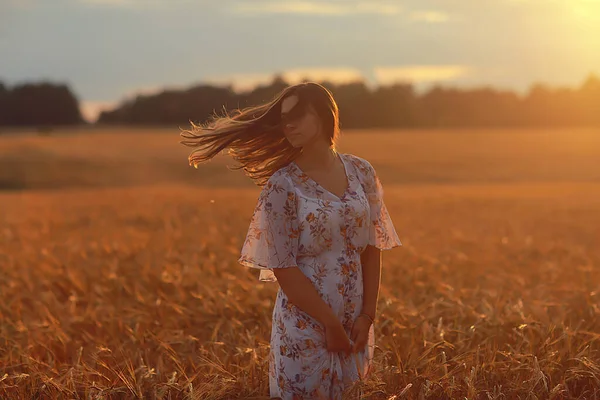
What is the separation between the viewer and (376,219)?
10.2ft

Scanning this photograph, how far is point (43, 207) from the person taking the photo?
13.4m

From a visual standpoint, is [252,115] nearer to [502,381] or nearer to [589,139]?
[502,381]

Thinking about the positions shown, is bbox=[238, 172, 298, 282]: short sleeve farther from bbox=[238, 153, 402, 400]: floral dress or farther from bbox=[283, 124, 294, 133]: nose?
bbox=[283, 124, 294, 133]: nose

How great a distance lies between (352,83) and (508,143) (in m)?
7.57

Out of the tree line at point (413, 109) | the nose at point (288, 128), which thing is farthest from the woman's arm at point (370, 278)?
the tree line at point (413, 109)

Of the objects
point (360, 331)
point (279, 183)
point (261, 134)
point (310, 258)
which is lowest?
point (360, 331)

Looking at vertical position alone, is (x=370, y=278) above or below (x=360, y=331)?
above

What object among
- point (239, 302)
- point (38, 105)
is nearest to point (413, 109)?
point (38, 105)

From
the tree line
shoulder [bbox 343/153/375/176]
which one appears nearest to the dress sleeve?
shoulder [bbox 343/153/375/176]

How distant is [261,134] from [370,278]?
78cm

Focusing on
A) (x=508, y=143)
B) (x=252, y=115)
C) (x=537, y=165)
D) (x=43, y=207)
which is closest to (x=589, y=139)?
(x=508, y=143)

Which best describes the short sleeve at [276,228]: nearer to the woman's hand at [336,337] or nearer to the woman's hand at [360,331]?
the woman's hand at [336,337]

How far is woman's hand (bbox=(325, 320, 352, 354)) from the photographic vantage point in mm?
2857

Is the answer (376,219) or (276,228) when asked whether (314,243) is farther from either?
(376,219)
